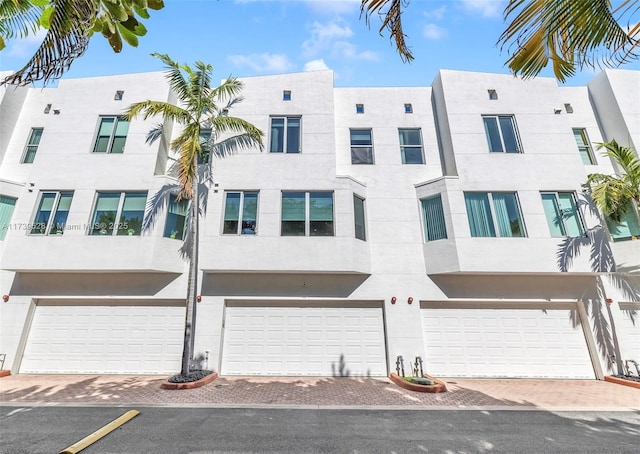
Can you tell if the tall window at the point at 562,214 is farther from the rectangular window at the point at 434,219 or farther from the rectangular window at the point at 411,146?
the rectangular window at the point at 411,146

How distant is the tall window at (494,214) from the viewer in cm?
938

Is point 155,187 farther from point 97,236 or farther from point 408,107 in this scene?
point 408,107

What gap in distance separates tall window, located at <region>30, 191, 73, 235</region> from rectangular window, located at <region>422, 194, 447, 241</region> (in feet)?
41.4

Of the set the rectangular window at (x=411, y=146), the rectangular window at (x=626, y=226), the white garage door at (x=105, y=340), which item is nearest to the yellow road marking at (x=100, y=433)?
the white garage door at (x=105, y=340)

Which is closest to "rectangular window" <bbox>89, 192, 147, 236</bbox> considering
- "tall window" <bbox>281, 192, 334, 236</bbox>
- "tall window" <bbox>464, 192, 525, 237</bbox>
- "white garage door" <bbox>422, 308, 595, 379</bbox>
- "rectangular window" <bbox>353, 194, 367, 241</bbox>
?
"tall window" <bbox>281, 192, 334, 236</bbox>

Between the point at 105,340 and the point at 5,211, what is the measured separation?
5814 millimetres

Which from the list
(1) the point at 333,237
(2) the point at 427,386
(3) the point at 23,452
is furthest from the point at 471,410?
(3) the point at 23,452

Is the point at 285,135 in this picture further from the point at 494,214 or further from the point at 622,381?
the point at 622,381

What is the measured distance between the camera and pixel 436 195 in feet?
33.4

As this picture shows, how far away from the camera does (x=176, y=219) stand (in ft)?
32.0

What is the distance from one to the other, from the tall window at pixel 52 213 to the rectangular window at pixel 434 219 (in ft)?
41.4

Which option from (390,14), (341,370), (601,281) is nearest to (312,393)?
(341,370)

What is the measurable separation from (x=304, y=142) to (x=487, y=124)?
7327 millimetres

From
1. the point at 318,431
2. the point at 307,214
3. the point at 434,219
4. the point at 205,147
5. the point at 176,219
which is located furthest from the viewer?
the point at 205,147
